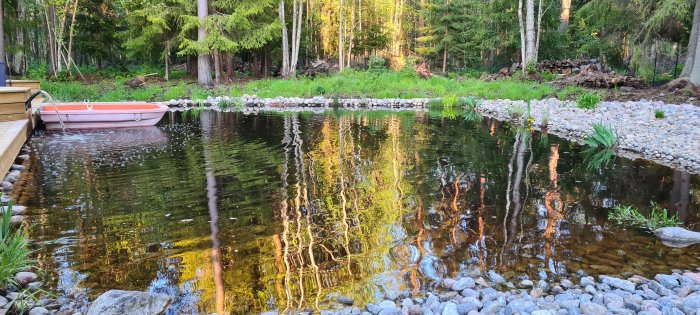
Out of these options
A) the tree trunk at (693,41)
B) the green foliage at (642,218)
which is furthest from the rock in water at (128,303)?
the tree trunk at (693,41)

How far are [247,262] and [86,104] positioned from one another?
11.1 m

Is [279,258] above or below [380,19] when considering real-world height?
below

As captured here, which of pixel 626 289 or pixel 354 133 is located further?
pixel 354 133

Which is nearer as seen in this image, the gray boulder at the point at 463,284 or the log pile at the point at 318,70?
the gray boulder at the point at 463,284

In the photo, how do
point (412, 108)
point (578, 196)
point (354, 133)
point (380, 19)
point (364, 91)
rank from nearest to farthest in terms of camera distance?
point (578, 196) < point (354, 133) < point (412, 108) < point (364, 91) < point (380, 19)

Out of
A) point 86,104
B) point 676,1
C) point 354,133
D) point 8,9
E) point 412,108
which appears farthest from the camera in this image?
point 8,9

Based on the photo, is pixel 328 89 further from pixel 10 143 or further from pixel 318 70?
pixel 10 143

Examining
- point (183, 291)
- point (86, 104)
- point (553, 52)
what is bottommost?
point (183, 291)

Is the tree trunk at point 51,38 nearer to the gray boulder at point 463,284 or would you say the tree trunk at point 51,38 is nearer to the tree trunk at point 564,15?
the gray boulder at point 463,284

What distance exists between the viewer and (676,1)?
15625 mm

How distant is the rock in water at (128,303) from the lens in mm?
3412

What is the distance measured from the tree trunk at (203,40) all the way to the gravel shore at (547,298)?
1963 centimetres

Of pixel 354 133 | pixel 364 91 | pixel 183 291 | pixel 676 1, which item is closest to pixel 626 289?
pixel 183 291

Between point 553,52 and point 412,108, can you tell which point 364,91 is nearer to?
point 412,108
